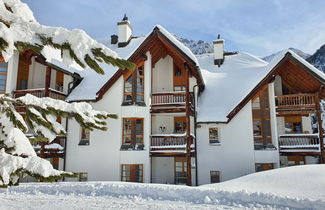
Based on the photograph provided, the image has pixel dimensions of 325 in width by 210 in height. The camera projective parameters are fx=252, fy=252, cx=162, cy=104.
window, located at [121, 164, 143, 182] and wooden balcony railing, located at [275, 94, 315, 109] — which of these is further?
wooden balcony railing, located at [275, 94, 315, 109]

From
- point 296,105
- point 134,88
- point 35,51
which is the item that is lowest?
point 35,51

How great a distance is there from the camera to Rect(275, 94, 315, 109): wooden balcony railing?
701 inches

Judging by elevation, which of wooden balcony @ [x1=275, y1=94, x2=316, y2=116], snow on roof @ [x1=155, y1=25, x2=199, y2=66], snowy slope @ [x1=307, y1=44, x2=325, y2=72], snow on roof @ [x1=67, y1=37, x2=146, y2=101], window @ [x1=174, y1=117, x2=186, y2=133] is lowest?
window @ [x1=174, y1=117, x2=186, y2=133]

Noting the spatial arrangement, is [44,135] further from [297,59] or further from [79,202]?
[297,59]

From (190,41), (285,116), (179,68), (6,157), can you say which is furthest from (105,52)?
(190,41)

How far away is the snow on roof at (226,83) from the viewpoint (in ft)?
59.1

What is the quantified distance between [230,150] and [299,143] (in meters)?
5.05

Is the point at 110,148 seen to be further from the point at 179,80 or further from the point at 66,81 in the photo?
the point at 179,80

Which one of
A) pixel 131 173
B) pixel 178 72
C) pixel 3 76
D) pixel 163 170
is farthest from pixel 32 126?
pixel 178 72

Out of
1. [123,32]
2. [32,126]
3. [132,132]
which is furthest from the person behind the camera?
[123,32]

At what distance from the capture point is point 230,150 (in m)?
17.2

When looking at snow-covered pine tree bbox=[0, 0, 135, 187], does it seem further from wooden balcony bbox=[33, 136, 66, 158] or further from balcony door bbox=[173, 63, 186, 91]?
balcony door bbox=[173, 63, 186, 91]

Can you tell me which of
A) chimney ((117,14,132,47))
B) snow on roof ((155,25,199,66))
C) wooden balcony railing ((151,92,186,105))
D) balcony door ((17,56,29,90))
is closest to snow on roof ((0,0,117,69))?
snow on roof ((155,25,199,66))

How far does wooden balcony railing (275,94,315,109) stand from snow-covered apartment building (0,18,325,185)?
73mm
